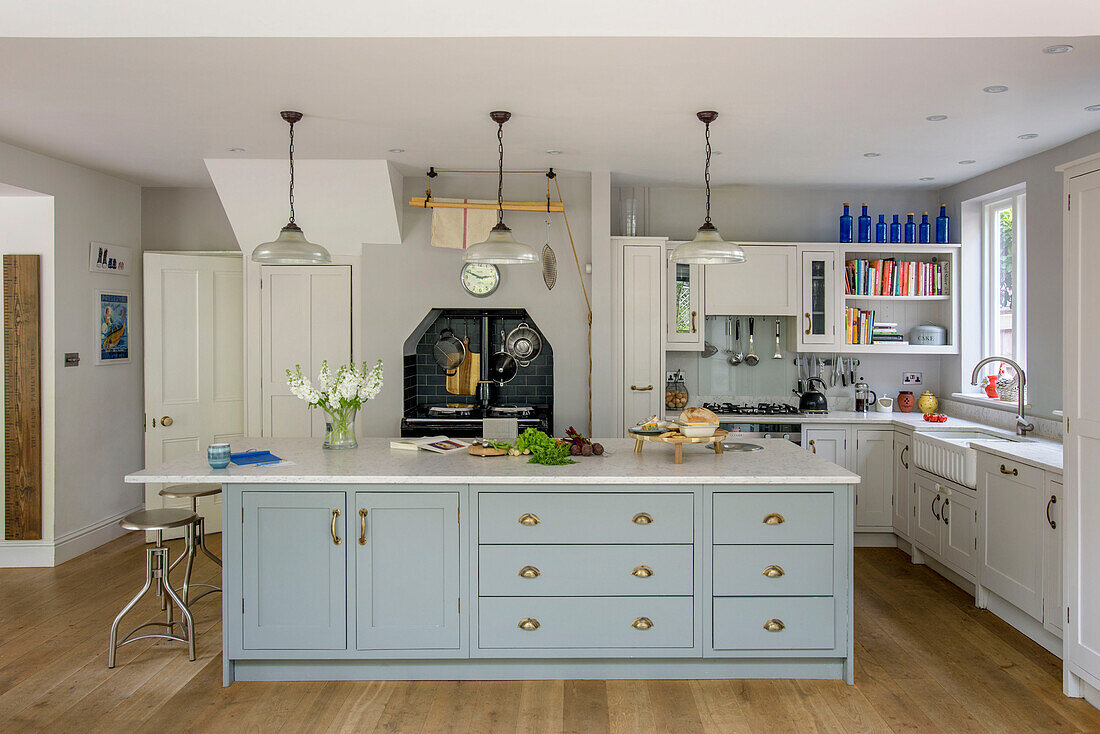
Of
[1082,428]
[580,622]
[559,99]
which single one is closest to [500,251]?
[559,99]

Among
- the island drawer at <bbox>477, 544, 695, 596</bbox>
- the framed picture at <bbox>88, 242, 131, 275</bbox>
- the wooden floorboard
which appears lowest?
the wooden floorboard

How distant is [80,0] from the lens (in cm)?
264

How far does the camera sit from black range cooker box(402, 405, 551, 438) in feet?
18.0

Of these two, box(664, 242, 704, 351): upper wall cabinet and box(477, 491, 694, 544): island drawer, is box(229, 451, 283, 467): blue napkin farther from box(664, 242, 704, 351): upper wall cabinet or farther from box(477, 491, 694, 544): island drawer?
box(664, 242, 704, 351): upper wall cabinet

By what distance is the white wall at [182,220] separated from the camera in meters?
6.03

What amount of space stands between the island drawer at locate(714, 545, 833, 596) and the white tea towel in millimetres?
2974

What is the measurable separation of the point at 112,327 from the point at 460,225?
258 cm

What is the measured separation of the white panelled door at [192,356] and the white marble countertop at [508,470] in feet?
7.07

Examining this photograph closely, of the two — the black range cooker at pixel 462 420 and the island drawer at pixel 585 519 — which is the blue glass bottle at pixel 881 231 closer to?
the black range cooker at pixel 462 420

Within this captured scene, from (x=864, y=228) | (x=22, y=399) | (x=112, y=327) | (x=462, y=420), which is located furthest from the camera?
(x=864, y=228)

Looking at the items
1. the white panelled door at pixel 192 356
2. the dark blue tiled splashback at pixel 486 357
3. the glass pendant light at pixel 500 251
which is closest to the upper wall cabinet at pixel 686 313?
the dark blue tiled splashback at pixel 486 357

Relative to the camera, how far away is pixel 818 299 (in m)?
5.81

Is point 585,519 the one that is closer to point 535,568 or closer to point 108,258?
point 535,568

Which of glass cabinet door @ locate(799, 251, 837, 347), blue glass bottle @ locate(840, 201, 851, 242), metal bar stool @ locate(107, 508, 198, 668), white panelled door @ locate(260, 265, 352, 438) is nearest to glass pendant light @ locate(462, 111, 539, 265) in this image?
metal bar stool @ locate(107, 508, 198, 668)
